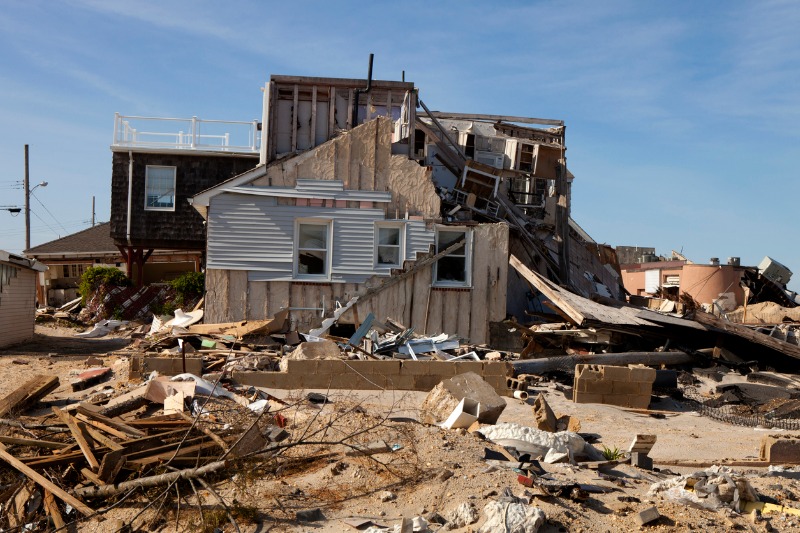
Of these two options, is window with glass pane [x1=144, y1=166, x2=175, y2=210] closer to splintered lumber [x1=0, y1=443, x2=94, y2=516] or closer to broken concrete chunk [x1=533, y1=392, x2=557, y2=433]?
broken concrete chunk [x1=533, y1=392, x2=557, y2=433]

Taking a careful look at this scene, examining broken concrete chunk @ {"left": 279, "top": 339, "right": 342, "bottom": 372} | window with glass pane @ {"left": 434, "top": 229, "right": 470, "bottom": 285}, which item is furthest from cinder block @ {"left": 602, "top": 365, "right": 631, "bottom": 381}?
window with glass pane @ {"left": 434, "top": 229, "right": 470, "bottom": 285}

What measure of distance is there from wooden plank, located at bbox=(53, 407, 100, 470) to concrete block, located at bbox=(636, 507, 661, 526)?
17.8 ft

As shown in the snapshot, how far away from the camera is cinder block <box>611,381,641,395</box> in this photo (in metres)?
14.3

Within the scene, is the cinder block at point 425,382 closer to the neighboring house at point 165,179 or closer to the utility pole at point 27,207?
the neighboring house at point 165,179

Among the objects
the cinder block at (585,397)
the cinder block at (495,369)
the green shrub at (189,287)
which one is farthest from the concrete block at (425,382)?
the green shrub at (189,287)

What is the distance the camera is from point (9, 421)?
1027cm

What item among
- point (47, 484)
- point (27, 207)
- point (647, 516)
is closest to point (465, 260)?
point (47, 484)

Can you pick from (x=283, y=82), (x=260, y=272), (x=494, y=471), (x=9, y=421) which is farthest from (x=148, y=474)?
(x=283, y=82)

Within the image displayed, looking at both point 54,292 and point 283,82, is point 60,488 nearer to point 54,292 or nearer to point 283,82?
point 283,82

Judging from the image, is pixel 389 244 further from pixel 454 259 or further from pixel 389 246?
pixel 454 259

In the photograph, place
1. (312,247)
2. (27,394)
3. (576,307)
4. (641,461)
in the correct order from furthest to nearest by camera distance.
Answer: (312,247) < (576,307) < (27,394) < (641,461)

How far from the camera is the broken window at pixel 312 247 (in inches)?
779

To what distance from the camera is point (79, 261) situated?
36188 millimetres

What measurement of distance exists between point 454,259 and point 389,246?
1543 mm
